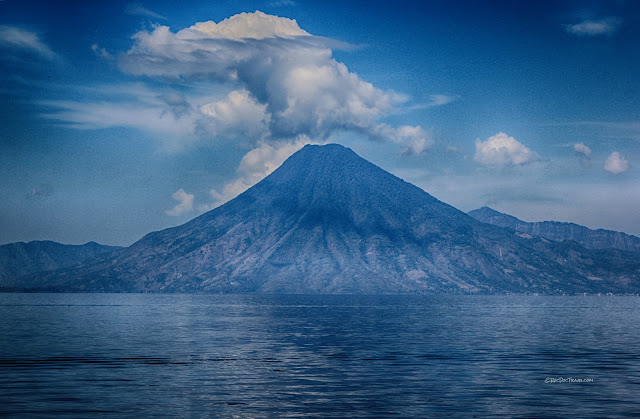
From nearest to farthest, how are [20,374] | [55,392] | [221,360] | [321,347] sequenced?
[55,392]
[20,374]
[221,360]
[321,347]

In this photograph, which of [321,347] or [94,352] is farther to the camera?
[321,347]

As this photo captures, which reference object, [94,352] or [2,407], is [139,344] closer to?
[94,352]

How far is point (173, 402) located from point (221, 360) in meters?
26.5

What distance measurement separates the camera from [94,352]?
275 feet

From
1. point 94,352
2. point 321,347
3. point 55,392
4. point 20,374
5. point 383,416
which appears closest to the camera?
point 383,416

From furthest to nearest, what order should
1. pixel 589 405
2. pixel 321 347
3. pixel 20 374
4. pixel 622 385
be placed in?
pixel 321 347 → pixel 20 374 → pixel 622 385 → pixel 589 405

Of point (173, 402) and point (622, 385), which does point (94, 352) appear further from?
point (622, 385)

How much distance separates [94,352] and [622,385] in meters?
58.1

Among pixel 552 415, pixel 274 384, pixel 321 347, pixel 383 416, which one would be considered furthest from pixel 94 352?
pixel 552 415

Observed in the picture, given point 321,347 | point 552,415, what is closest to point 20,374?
point 321,347

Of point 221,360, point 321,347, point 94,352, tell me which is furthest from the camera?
point 321,347

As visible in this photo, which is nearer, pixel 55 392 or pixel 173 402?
pixel 173 402

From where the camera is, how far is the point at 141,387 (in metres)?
56.2

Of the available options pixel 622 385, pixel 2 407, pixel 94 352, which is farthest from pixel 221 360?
pixel 622 385
